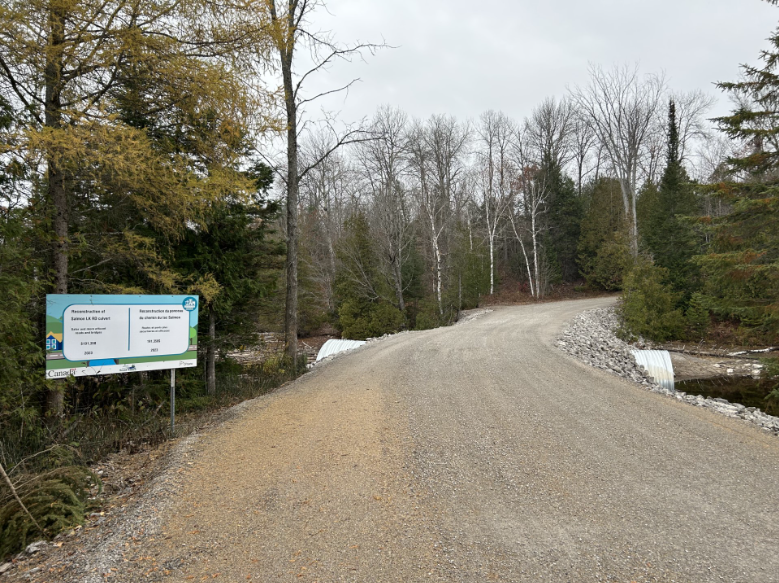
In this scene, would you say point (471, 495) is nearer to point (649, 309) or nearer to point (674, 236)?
point (649, 309)

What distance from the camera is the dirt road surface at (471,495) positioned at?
2895 mm

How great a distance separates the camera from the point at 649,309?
1819 cm

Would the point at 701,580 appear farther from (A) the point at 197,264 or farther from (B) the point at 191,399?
(A) the point at 197,264

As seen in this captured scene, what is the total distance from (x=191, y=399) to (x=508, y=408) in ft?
20.6

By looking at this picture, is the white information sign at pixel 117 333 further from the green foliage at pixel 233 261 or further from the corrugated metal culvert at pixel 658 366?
the corrugated metal culvert at pixel 658 366

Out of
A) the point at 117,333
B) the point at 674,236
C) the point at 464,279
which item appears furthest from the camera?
the point at 464,279

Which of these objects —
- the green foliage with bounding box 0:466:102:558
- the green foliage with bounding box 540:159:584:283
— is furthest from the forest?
the green foliage with bounding box 540:159:584:283

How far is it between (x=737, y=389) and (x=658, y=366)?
2598mm

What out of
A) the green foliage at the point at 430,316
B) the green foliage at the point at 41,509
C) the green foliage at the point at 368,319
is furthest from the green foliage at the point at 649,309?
the green foliage at the point at 41,509

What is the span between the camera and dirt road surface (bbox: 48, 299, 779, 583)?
114 inches

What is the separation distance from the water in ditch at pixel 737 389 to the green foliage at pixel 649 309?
4826 millimetres

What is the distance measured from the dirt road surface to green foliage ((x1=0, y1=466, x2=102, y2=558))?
770 mm

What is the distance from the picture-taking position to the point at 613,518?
342 cm

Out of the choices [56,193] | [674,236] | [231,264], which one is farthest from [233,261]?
[674,236]
